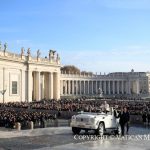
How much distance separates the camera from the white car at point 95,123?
22656 mm

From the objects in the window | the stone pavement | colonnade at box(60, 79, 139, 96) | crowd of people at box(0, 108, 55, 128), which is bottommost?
the stone pavement

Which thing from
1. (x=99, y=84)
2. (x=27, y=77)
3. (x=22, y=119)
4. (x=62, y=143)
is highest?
(x=99, y=84)

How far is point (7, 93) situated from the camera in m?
67.6

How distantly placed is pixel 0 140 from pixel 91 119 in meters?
5.55

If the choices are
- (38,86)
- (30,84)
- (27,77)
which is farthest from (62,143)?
(38,86)

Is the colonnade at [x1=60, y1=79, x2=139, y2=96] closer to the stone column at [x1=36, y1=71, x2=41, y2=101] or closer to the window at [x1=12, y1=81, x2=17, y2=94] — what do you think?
the stone column at [x1=36, y1=71, x2=41, y2=101]

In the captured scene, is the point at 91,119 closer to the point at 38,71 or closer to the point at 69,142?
the point at 69,142

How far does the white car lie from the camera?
74.3ft

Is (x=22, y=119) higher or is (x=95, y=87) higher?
(x=95, y=87)

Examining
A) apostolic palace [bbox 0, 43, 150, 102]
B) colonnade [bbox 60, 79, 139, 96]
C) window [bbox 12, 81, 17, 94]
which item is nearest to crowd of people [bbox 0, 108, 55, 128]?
apostolic palace [bbox 0, 43, 150, 102]

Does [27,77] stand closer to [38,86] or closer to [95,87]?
[38,86]

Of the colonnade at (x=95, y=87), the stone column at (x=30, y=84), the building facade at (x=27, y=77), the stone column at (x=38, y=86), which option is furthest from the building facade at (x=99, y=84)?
the stone column at (x=30, y=84)

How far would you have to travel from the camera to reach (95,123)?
22578 millimetres

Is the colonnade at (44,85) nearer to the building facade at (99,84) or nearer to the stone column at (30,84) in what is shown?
the stone column at (30,84)
